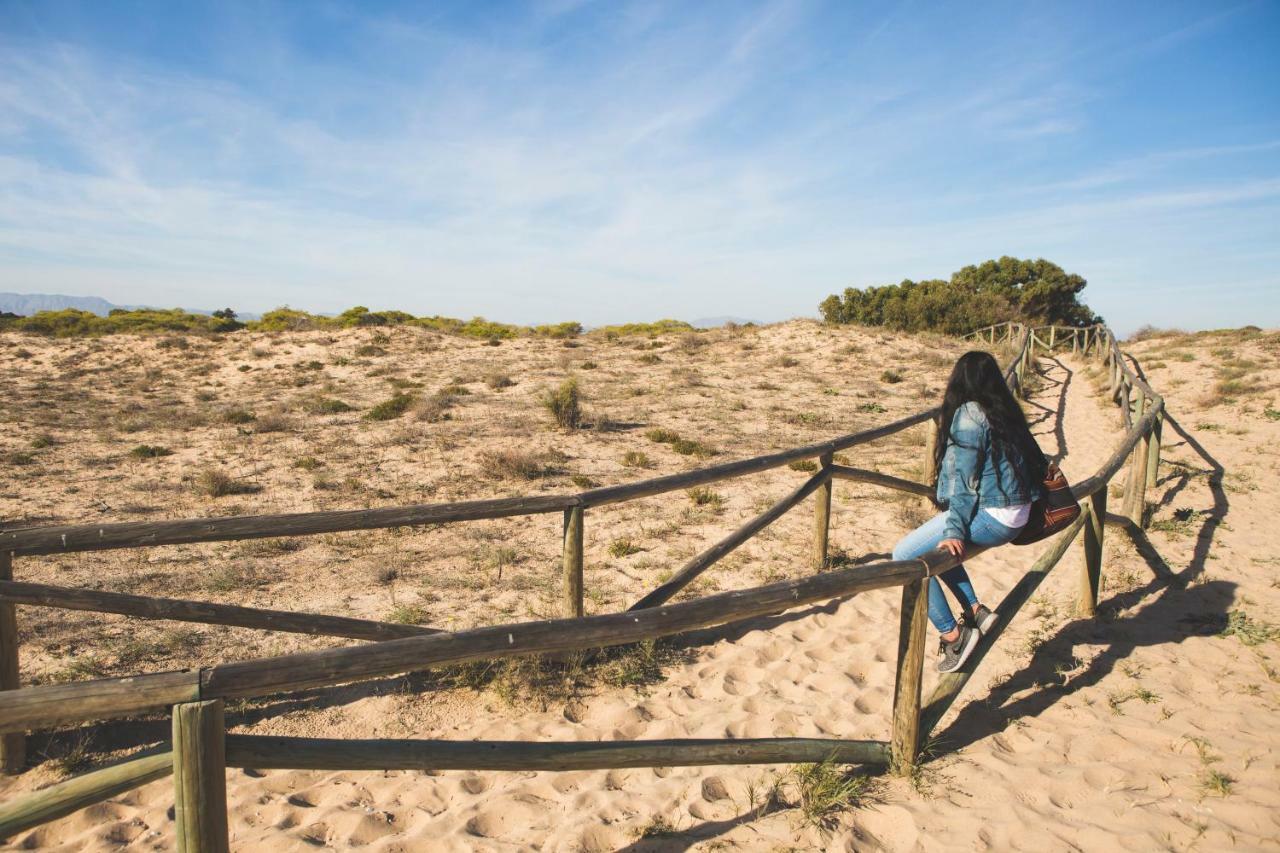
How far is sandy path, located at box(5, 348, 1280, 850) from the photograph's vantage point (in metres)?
3.31

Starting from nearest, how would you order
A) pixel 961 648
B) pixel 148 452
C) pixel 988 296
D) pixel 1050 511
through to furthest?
1. pixel 1050 511
2. pixel 961 648
3. pixel 148 452
4. pixel 988 296

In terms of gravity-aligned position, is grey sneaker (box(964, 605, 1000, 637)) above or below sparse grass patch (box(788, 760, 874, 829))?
above

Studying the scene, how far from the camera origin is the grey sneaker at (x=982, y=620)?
4133mm

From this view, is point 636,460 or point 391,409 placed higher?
point 391,409

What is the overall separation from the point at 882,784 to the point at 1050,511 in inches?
70.7

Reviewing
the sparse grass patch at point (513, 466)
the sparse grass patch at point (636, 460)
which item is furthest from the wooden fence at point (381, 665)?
the sparse grass patch at point (636, 460)

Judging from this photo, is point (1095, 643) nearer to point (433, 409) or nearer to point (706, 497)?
point (706, 497)

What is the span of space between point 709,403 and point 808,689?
1270cm

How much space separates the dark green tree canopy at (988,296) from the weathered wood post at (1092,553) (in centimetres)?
3655

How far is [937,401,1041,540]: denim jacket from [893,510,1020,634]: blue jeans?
0.07 meters

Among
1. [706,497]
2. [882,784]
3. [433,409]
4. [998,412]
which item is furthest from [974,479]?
[433,409]

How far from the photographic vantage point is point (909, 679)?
140 inches

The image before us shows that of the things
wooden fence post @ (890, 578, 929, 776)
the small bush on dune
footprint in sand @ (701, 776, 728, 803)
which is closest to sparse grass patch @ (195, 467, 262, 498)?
the small bush on dune

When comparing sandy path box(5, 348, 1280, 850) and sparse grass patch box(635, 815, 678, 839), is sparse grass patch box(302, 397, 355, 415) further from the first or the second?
sparse grass patch box(635, 815, 678, 839)
